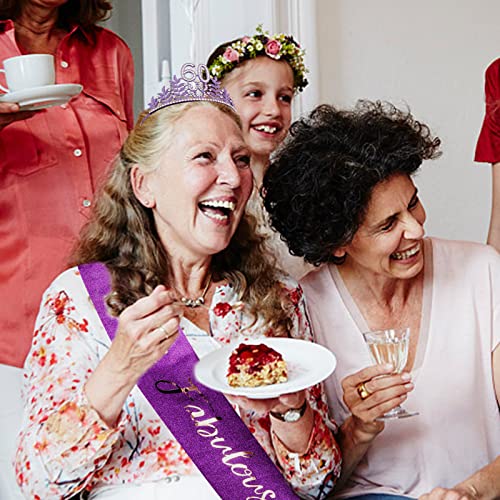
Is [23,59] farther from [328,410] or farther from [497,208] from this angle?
[497,208]

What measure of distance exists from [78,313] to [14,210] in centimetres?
34

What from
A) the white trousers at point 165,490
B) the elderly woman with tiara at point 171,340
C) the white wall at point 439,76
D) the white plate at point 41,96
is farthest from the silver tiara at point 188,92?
the white wall at point 439,76

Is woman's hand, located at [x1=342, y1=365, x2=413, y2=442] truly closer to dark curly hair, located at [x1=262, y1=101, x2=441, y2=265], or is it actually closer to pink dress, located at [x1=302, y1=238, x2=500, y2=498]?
pink dress, located at [x1=302, y1=238, x2=500, y2=498]

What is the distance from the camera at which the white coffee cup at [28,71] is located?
157 cm

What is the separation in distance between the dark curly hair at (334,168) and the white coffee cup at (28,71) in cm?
50

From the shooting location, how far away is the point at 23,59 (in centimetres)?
156

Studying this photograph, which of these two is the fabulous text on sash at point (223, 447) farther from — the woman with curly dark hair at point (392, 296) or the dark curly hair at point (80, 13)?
the dark curly hair at point (80, 13)

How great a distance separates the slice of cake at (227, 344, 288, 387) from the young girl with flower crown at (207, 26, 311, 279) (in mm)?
730

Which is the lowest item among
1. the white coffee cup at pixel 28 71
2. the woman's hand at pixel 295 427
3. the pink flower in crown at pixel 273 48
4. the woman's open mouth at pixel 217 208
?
the woman's hand at pixel 295 427

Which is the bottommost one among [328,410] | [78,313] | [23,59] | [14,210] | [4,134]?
[328,410]

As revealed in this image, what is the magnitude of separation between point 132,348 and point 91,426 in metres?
0.16

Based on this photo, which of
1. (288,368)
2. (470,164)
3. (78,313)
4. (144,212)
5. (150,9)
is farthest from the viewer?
(470,164)

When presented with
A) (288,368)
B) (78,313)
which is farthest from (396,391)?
(78,313)

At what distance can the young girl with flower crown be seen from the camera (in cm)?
211
